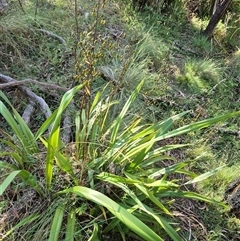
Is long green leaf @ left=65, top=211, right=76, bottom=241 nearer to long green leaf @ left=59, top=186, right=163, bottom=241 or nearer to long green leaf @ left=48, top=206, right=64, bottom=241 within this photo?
long green leaf @ left=48, top=206, right=64, bottom=241

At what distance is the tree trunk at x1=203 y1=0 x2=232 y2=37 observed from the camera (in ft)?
14.8

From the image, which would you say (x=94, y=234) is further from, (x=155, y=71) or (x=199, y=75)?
(x=199, y=75)

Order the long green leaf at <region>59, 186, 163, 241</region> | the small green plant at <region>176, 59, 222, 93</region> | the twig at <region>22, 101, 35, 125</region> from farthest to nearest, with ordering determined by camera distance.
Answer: the small green plant at <region>176, 59, 222, 93</region> < the twig at <region>22, 101, 35, 125</region> < the long green leaf at <region>59, 186, 163, 241</region>

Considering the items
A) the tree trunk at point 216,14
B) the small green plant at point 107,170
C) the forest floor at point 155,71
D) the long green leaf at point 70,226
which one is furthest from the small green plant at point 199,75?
→ the long green leaf at point 70,226

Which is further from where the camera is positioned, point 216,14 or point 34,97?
point 216,14

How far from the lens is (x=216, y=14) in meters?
4.61

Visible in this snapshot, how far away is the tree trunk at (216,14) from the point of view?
4.52m

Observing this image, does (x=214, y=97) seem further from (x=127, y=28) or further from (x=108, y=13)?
(x=108, y=13)

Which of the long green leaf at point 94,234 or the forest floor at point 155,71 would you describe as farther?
the forest floor at point 155,71

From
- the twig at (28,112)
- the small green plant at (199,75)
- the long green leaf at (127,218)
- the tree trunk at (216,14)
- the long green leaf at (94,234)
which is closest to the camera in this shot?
the long green leaf at (127,218)

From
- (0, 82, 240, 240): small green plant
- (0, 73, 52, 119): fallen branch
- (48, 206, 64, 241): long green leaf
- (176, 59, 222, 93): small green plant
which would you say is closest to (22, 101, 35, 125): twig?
(0, 73, 52, 119): fallen branch

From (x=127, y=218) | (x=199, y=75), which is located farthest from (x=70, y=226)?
(x=199, y=75)

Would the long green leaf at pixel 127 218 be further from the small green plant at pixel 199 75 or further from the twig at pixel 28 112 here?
the small green plant at pixel 199 75

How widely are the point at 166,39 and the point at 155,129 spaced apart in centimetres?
254
